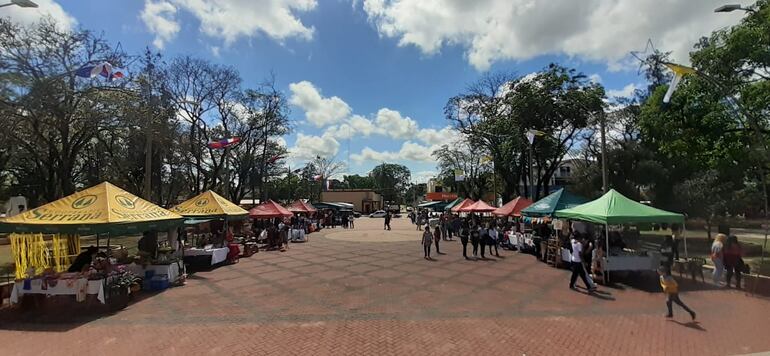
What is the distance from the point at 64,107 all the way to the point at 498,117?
3021 cm

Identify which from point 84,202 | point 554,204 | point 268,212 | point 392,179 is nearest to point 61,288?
point 84,202

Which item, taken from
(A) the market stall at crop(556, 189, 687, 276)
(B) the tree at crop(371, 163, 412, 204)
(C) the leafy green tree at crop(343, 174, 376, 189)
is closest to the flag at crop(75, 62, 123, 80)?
(A) the market stall at crop(556, 189, 687, 276)

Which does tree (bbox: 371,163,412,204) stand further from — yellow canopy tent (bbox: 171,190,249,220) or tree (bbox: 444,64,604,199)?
yellow canopy tent (bbox: 171,190,249,220)

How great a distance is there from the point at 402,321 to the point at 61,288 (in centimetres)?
843

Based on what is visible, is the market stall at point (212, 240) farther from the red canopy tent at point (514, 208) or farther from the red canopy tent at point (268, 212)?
the red canopy tent at point (514, 208)

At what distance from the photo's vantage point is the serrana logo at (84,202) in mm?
11766

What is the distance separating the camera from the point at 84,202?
1194 cm

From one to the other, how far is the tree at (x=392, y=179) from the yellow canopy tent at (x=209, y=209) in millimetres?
113228

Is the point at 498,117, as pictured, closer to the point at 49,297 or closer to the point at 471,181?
the point at 471,181

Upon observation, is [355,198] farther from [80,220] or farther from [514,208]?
[80,220]

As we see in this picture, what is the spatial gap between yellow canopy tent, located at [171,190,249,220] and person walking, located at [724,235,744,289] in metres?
18.5

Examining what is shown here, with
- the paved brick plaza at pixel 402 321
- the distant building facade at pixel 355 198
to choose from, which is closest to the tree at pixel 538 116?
the paved brick plaza at pixel 402 321

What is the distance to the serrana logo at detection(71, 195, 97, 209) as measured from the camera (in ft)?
38.6

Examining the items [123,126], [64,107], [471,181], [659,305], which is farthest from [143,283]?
[471,181]
